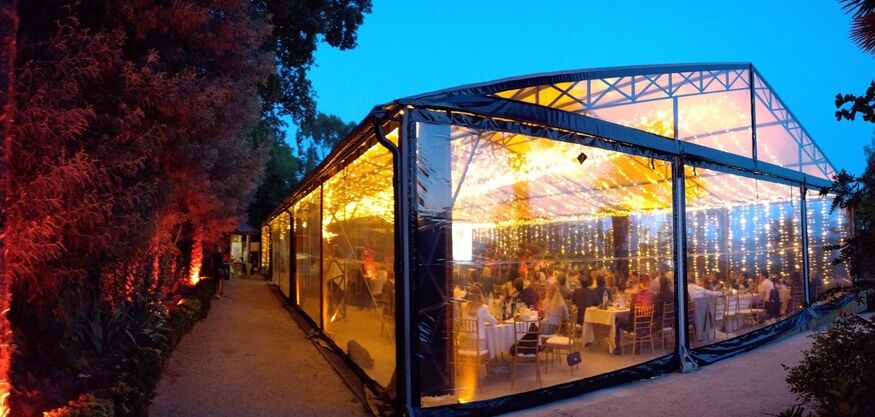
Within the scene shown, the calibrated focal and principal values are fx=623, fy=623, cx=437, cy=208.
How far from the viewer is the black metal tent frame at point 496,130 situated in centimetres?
542

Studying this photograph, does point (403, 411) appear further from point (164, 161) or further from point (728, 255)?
point (728, 255)

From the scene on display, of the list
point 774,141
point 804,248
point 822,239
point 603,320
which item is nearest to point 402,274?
point 603,320

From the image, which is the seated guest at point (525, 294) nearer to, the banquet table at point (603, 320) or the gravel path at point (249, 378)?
the banquet table at point (603, 320)

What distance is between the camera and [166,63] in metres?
6.20

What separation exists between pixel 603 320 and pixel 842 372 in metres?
4.04

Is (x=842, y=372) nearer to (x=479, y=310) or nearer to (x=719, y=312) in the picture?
(x=479, y=310)

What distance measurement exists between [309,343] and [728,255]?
689 cm

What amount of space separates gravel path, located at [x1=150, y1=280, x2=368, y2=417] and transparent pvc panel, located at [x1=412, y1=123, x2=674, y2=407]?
1.42 metres

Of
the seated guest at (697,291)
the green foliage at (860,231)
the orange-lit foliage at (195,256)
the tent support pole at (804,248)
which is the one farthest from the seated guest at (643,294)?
the orange-lit foliage at (195,256)

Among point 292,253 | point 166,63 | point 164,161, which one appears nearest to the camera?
point 166,63

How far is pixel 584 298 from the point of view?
8.12 meters

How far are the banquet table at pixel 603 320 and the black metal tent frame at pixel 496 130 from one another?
518 mm

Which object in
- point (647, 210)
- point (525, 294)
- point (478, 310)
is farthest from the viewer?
point (647, 210)

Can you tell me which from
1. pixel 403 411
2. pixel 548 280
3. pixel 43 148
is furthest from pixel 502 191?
pixel 43 148
